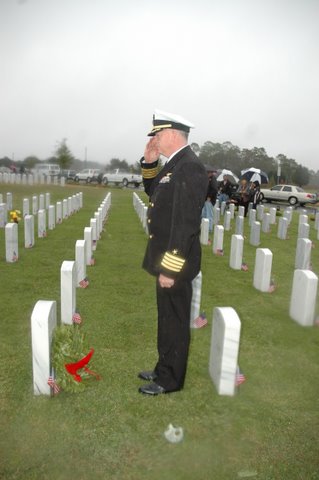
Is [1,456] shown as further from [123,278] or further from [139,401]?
[123,278]

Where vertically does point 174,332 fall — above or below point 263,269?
above

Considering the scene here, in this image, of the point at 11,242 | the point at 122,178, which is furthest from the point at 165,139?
the point at 122,178

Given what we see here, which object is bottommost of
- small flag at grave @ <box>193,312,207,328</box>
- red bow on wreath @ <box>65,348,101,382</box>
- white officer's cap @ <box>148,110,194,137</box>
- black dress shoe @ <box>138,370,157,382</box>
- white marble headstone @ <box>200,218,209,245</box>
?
black dress shoe @ <box>138,370,157,382</box>

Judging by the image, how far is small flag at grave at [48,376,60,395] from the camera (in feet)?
11.3

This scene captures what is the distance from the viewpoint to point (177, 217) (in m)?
3.02

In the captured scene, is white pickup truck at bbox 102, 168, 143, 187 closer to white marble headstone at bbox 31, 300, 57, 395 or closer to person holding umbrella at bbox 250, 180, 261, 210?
person holding umbrella at bbox 250, 180, 261, 210

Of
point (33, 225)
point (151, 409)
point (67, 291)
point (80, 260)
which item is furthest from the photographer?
point (33, 225)

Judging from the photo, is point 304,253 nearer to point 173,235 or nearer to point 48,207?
point 173,235

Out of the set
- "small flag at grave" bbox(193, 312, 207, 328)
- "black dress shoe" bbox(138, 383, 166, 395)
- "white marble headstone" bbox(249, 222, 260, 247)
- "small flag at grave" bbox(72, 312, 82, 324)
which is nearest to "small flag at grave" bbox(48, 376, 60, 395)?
"black dress shoe" bbox(138, 383, 166, 395)

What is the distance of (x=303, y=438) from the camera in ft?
10.1

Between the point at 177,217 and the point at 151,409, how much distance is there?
164cm

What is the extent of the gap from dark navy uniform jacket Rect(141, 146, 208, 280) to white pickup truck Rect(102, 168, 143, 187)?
3396cm

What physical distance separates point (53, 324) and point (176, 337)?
1.13 metres

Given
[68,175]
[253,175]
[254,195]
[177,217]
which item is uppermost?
[253,175]
